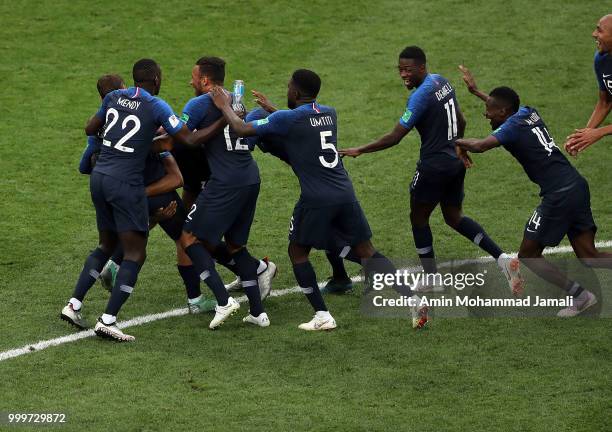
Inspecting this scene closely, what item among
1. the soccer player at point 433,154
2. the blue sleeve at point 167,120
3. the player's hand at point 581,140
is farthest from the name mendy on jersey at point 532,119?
the blue sleeve at point 167,120

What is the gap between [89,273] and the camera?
11.8m

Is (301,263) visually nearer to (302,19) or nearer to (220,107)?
(220,107)

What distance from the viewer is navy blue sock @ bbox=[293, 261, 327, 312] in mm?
11602

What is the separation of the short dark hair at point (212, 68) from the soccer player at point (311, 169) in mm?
240

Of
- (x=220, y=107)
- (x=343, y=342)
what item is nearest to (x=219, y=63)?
(x=220, y=107)

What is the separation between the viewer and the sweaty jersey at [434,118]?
40.1 feet

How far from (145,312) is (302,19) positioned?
30.8 feet

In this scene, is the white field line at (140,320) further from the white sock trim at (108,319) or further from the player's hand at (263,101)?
the player's hand at (263,101)

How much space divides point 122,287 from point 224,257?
54.5 inches

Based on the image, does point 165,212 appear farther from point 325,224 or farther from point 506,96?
point 506,96

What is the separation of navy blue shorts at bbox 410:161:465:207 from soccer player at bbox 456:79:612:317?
0.72 meters

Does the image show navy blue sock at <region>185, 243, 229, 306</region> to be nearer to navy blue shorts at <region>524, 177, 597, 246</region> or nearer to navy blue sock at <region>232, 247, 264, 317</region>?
navy blue sock at <region>232, 247, 264, 317</region>

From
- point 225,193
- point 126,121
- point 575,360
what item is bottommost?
point 575,360

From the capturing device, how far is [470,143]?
11.7 meters
